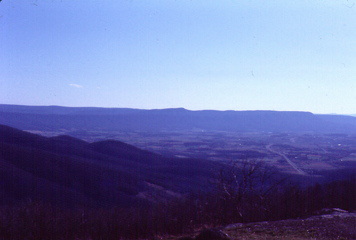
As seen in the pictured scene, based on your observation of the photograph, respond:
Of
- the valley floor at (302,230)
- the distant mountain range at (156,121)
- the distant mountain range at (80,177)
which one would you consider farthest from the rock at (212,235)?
the distant mountain range at (156,121)

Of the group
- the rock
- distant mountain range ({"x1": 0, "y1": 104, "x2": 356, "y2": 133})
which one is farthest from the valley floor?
distant mountain range ({"x1": 0, "y1": 104, "x2": 356, "y2": 133})

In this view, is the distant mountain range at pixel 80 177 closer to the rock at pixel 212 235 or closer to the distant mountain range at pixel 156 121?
the rock at pixel 212 235

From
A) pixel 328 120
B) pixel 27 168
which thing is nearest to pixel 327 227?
pixel 27 168

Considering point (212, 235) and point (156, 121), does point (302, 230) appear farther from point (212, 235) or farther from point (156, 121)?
point (156, 121)

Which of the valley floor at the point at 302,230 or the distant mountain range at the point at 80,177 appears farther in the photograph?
the distant mountain range at the point at 80,177

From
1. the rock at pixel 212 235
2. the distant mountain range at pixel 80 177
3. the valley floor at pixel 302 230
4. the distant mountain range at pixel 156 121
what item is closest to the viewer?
the rock at pixel 212 235

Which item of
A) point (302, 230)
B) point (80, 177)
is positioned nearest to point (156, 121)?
point (80, 177)
